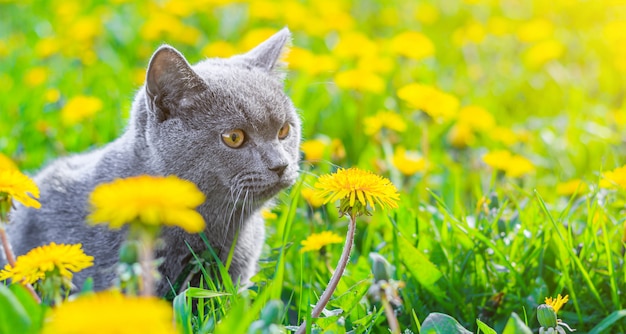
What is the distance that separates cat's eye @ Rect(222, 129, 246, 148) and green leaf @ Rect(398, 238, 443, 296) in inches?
24.3

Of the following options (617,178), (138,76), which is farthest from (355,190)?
(138,76)

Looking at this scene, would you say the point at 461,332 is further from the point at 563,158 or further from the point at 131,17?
the point at 131,17

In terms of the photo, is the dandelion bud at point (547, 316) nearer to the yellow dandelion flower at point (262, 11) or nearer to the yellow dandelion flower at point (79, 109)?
the yellow dandelion flower at point (79, 109)

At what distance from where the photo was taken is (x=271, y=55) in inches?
102

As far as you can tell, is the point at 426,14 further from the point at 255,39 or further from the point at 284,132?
the point at 284,132

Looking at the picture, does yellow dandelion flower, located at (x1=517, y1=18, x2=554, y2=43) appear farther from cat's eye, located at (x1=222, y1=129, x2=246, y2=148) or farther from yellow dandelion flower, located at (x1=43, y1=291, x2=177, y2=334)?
yellow dandelion flower, located at (x1=43, y1=291, x2=177, y2=334)

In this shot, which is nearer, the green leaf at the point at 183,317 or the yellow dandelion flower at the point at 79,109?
the green leaf at the point at 183,317

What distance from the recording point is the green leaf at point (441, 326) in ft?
5.62

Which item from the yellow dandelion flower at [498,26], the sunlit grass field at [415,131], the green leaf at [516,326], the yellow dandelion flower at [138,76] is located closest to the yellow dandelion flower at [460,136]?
the sunlit grass field at [415,131]

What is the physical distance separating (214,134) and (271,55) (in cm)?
53

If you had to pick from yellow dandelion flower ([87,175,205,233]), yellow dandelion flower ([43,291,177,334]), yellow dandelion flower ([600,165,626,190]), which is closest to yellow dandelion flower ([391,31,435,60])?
yellow dandelion flower ([600,165,626,190])

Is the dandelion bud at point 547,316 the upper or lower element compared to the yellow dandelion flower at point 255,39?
lower

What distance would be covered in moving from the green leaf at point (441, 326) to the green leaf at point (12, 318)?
943mm

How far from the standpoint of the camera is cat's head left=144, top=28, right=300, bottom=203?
85.2 inches
